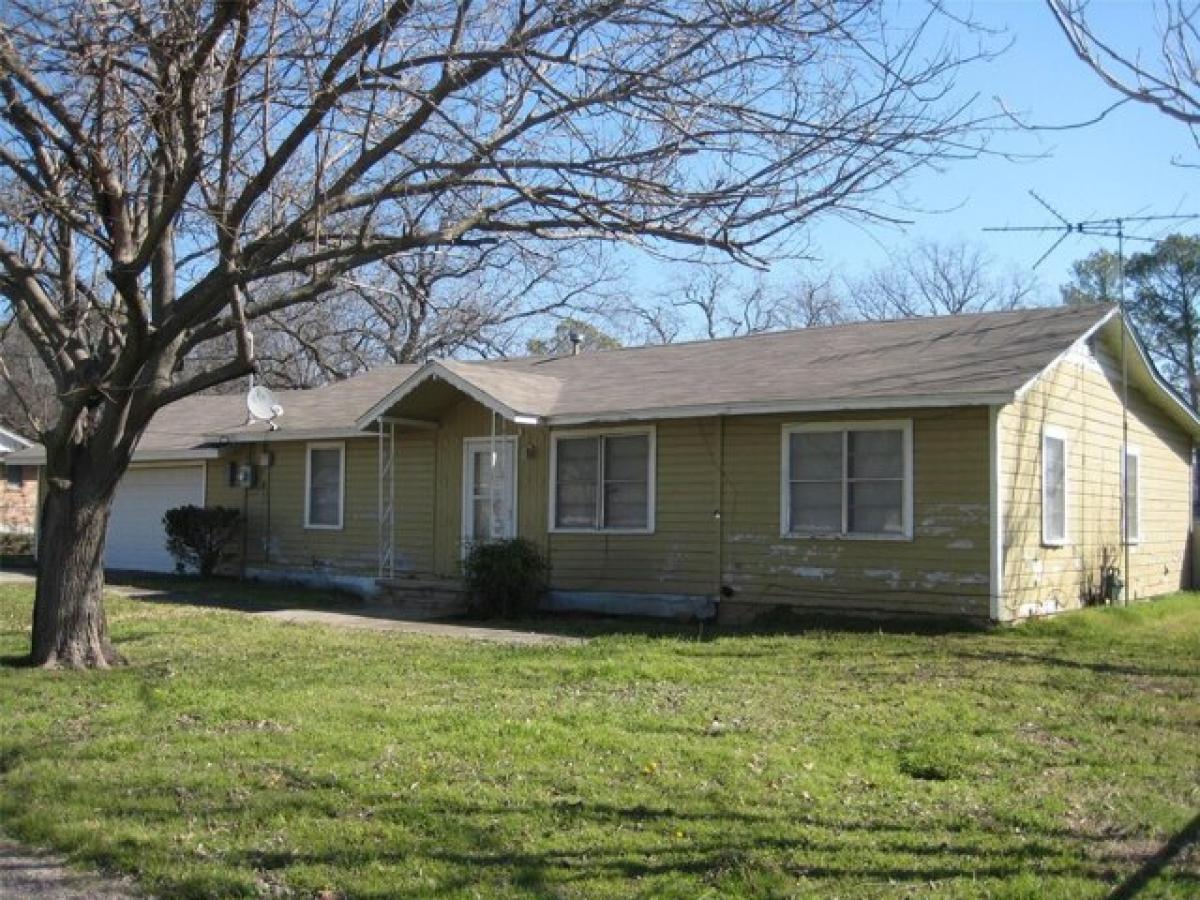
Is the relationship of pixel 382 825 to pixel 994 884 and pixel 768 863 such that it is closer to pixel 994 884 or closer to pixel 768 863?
pixel 768 863

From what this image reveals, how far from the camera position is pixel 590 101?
300 inches

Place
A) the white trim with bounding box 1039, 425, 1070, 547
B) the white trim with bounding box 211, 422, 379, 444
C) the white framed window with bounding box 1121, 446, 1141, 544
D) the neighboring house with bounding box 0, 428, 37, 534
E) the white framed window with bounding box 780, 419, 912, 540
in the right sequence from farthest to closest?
1. the neighboring house with bounding box 0, 428, 37, 534
2. the white trim with bounding box 211, 422, 379, 444
3. the white framed window with bounding box 1121, 446, 1141, 544
4. the white trim with bounding box 1039, 425, 1070, 547
5. the white framed window with bounding box 780, 419, 912, 540

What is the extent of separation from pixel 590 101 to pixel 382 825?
4665 mm

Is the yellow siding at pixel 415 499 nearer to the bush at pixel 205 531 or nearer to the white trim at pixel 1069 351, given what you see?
the bush at pixel 205 531

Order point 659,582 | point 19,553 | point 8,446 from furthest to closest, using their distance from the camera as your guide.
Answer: point 8,446
point 19,553
point 659,582

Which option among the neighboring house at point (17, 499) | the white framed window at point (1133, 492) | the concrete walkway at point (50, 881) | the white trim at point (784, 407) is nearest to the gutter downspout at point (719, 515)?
the white trim at point (784, 407)

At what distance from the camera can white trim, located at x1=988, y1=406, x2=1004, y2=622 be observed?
13070 millimetres

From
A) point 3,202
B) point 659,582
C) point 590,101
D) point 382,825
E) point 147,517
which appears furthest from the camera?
point 147,517

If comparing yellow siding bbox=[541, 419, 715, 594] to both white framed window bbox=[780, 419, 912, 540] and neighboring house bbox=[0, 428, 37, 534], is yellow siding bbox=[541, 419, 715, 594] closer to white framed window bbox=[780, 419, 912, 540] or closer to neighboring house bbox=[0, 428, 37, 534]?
white framed window bbox=[780, 419, 912, 540]

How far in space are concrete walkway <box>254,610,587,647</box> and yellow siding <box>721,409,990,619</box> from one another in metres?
2.81

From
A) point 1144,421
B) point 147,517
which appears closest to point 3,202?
point 147,517

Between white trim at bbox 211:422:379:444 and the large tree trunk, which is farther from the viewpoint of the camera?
white trim at bbox 211:422:379:444

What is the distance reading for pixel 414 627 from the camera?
14648 mm

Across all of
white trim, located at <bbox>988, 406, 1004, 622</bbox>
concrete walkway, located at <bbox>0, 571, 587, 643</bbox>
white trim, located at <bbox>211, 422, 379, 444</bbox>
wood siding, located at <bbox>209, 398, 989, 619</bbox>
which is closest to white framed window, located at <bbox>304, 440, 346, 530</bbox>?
wood siding, located at <bbox>209, 398, 989, 619</bbox>
